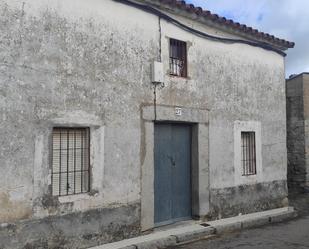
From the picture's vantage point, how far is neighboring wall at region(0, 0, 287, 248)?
22.3ft

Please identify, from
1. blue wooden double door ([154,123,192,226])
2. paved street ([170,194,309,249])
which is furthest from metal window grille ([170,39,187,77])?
paved street ([170,194,309,249])

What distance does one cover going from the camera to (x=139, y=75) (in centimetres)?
873

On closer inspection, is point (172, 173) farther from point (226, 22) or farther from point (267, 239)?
point (226, 22)

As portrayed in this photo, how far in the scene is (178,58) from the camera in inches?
386

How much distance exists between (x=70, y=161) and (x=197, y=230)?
3036 millimetres

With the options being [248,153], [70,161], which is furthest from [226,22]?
[70,161]

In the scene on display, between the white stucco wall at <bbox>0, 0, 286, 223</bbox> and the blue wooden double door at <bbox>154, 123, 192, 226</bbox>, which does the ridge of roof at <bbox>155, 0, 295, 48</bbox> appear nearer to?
the white stucco wall at <bbox>0, 0, 286, 223</bbox>

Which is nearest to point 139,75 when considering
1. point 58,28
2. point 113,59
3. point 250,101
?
point 113,59

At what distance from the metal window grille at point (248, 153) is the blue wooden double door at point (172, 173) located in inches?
81.0

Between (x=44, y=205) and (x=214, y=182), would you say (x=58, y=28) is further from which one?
(x=214, y=182)

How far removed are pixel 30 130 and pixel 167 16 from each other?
12.9ft

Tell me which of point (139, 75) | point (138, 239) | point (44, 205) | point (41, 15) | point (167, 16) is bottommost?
point (138, 239)

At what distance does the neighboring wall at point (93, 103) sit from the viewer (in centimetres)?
679

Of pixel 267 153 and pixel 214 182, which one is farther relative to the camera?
pixel 267 153
